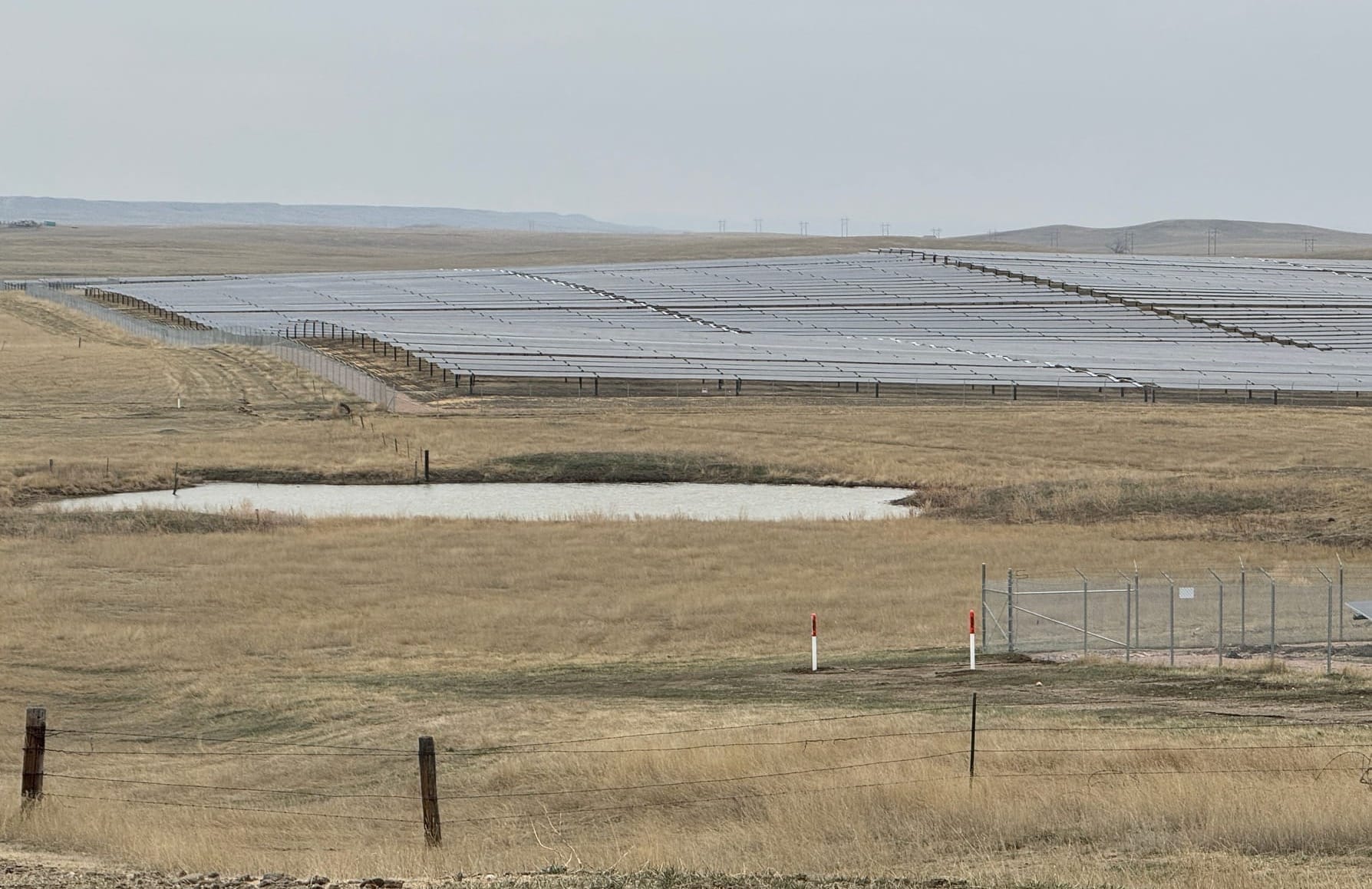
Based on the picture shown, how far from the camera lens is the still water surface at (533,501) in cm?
4509

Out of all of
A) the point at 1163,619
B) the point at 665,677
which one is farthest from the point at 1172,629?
the point at 665,677

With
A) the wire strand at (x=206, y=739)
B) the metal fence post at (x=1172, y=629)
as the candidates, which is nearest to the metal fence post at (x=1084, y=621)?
the metal fence post at (x=1172, y=629)

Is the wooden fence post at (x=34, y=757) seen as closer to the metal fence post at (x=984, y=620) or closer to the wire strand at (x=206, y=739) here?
the wire strand at (x=206, y=739)

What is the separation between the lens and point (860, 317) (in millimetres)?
103688

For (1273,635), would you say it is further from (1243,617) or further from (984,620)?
(984,620)

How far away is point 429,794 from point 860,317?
9147cm

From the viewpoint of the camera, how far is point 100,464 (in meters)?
51.1

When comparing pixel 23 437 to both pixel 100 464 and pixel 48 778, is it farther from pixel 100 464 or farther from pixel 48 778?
pixel 48 778

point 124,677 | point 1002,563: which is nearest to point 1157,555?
point 1002,563

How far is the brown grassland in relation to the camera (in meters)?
13.5

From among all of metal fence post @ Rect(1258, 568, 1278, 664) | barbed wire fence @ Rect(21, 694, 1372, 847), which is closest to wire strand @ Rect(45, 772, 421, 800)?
barbed wire fence @ Rect(21, 694, 1372, 847)

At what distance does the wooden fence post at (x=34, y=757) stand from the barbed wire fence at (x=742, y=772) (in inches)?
0.6

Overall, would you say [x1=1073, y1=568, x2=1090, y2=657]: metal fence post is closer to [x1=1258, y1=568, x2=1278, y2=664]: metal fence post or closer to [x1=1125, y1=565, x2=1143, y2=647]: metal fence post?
[x1=1125, y1=565, x2=1143, y2=647]: metal fence post

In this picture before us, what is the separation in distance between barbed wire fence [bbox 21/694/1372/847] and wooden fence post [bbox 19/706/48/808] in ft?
0.05
